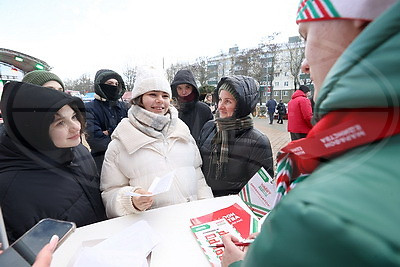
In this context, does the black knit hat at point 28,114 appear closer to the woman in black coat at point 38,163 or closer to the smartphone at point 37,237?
the woman in black coat at point 38,163

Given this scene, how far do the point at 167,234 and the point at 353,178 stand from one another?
3.41 feet

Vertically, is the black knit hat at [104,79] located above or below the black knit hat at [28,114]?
above

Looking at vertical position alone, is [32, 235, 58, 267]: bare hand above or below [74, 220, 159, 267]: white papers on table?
above

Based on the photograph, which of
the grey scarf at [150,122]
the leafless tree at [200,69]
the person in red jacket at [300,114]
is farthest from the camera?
the leafless tree at [200,69]

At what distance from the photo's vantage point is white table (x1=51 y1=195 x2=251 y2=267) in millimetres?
975

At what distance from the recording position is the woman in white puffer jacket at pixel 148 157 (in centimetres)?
147

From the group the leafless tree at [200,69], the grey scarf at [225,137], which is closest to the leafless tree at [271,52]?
the leafless tree at [200,69]

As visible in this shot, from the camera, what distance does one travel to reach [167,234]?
1151mm

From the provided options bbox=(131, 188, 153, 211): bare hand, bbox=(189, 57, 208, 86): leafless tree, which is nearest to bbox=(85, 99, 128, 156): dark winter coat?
bbox=(131, 188, 153, 211): bare hand

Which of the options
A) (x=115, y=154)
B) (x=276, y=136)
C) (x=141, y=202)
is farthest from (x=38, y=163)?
(x=276, y=136)

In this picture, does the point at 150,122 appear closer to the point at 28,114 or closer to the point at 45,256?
the point at 28,114

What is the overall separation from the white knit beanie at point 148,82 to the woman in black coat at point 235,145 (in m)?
0.56

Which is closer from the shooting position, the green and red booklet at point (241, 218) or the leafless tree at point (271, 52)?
the green and red booklet at point (241, 218)

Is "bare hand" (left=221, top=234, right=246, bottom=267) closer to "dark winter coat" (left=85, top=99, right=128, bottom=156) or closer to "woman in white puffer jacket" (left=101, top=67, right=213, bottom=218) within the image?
"woman in white puffer jacket" (left=101, top=67, right=213, bottom=218)
